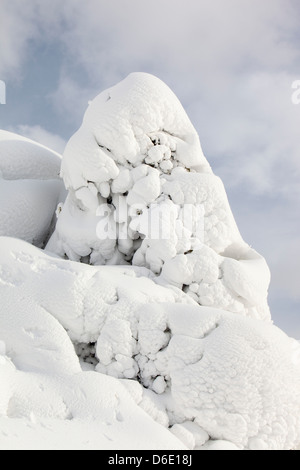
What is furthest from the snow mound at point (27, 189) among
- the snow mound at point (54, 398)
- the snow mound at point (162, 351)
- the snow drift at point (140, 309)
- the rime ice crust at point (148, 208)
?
the snow mound at point (54, 398)

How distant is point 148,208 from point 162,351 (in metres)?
1.26

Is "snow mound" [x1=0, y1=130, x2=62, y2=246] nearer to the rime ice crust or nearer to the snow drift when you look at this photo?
the snow drift

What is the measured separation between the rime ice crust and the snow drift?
0.01m

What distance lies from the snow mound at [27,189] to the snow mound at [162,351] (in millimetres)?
952

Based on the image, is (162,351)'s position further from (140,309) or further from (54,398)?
(54,398)

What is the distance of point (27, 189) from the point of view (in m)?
4.05

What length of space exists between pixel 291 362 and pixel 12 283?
168 centimetres

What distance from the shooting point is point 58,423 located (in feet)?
6.79

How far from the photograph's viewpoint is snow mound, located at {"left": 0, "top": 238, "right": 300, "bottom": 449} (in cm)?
237

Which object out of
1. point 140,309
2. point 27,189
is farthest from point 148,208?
point 27,189

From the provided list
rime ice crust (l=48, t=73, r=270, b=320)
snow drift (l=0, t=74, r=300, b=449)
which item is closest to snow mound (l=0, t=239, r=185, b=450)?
snow drift (l=0, t=74, r=300, b=449)
